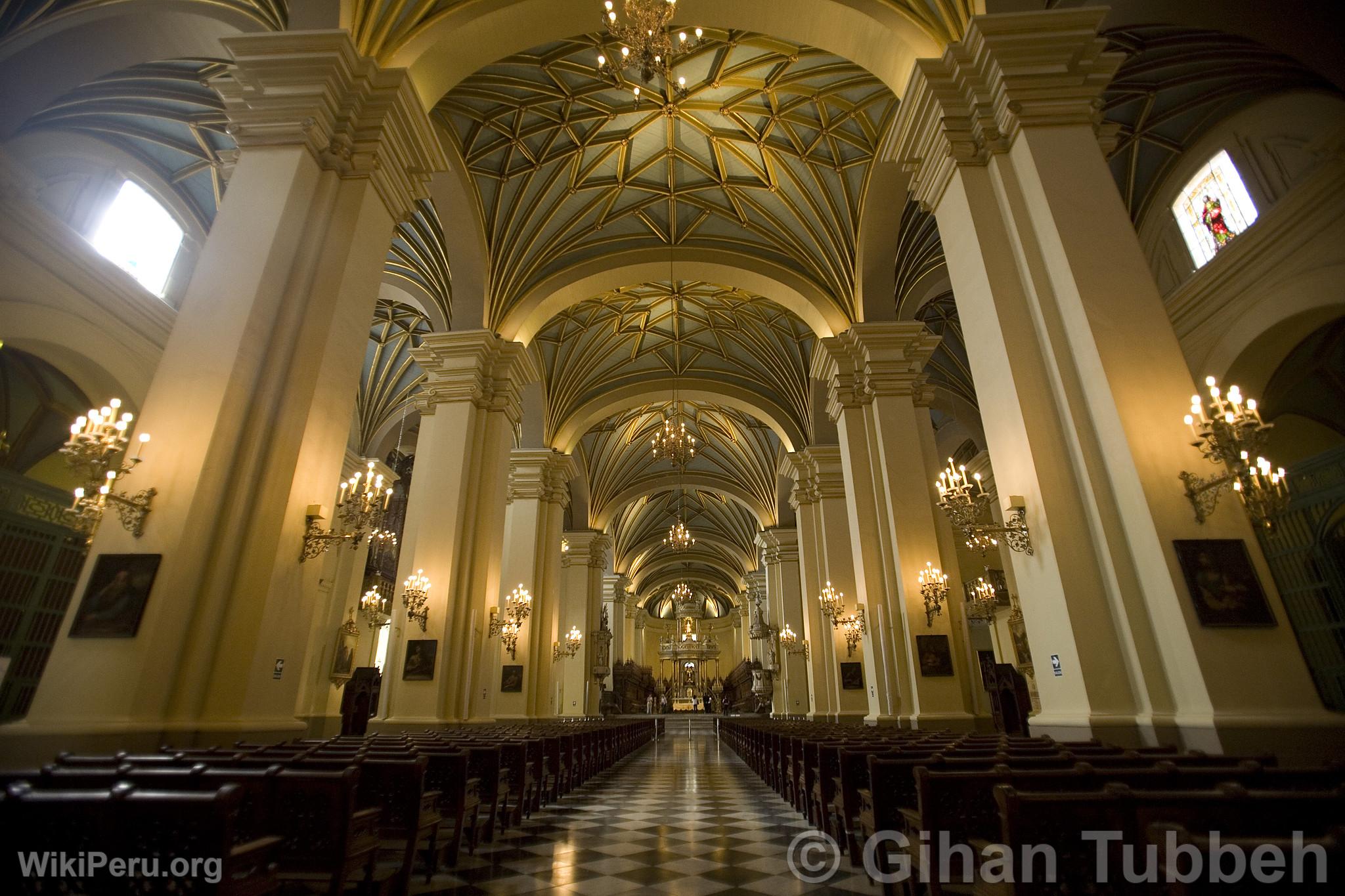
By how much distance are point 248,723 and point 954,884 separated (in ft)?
16.5

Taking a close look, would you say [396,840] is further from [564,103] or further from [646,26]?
[564,103]

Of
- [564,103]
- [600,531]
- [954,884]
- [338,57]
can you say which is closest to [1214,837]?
[954,884]

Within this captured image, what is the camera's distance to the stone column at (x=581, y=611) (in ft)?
70.3

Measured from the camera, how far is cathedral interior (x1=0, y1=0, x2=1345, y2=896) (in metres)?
3.36

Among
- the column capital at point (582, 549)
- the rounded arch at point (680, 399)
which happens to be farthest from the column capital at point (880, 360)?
the column capital at point (582, 549)

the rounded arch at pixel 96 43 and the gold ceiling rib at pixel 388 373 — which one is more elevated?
the gold ceiling rib at pixel 388 373

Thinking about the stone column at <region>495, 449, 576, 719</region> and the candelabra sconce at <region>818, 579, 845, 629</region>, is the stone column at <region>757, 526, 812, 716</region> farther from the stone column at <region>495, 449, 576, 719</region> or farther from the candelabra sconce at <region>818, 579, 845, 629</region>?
the stone column at <region>495, 449, 576, 719</region>

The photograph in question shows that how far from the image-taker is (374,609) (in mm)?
16172

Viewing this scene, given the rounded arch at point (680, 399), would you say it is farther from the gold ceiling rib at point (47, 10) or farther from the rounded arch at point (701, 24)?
the gold ceiling rib at point (47, 10)

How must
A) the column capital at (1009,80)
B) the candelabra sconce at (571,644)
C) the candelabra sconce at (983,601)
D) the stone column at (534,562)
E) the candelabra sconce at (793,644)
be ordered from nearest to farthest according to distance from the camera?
the column capital at (1009,80)
the candelabra sconce at (983,601)
the stone column at (534,562)
the candelabra sconce at (793,644)
the candelabra sconce at (571,644)

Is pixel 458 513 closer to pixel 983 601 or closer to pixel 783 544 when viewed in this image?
pixel 983 601

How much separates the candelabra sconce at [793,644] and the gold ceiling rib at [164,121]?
1741 cm

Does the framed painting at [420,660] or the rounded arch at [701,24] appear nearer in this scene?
the rounded arch at [701,24]

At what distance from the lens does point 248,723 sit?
15.9 feet
